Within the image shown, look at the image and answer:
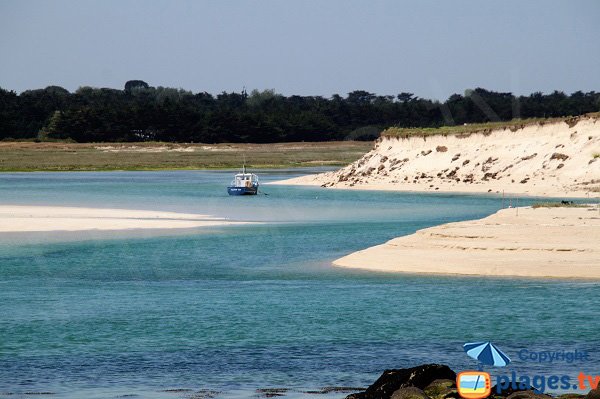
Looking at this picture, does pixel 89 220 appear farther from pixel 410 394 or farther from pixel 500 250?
pixel 410 394

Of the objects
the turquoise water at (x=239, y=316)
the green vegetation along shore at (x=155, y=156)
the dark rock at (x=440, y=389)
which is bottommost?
the green vegetation along shore at (x=155, y=156)

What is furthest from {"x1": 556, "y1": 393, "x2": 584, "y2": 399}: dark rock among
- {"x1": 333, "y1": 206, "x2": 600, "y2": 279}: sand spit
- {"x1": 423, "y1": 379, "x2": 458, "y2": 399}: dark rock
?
{"x1": 333, "y1": 206, "x2": 600, "y2": 279}: sand spit

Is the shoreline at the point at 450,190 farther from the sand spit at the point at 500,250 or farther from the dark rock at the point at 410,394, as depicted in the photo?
the dark rock at the point at 410,394

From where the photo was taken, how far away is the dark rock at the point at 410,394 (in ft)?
54.5

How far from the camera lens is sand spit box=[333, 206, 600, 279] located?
112ft

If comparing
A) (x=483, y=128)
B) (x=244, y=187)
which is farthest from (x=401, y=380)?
(x=483, y=128)

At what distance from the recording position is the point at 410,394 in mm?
16672

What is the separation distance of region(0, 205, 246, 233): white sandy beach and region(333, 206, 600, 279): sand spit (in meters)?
18.0

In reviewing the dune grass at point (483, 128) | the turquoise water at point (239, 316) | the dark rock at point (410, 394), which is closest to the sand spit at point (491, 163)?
the dune grass at point (483, 128)

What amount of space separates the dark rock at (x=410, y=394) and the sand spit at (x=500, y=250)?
17055 millimetres

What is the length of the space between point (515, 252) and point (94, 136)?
168705 millimetres

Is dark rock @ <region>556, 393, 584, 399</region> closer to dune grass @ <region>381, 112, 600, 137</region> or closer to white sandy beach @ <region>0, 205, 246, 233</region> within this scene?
white sandy beach @ <region>0, 205, 246, 233</region>

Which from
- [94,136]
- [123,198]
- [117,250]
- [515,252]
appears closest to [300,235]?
[117,250]

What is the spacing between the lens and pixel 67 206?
6912 cm
